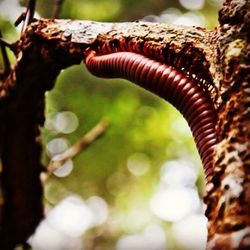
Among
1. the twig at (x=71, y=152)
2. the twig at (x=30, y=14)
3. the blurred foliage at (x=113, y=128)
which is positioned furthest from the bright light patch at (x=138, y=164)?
the twig at (x=30, y=14)

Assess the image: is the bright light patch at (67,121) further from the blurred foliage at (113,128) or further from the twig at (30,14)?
the twig at (30,14)

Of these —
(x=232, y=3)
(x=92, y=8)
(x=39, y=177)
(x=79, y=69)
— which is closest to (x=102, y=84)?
(x=79, y=69)

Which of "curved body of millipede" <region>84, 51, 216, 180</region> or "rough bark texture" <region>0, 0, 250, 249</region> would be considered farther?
"curved body of millipede" <region>84, 51, 216, 180</region>

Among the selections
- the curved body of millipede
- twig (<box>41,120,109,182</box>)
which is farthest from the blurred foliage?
the curved body of millipede

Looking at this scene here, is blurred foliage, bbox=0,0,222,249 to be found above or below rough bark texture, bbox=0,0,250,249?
below

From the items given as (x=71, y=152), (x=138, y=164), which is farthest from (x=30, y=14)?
(x=138, y=164)

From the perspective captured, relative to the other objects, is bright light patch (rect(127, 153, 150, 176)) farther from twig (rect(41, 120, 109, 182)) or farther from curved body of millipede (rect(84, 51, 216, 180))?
curved body of millipede (rect(84, 51, 216, 180))

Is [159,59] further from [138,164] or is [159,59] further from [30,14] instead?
[138,164]
